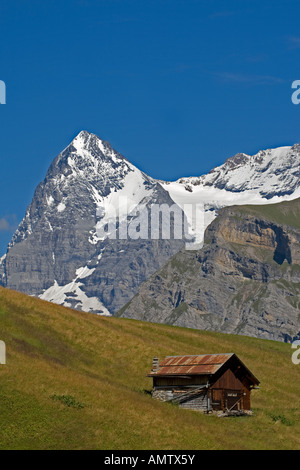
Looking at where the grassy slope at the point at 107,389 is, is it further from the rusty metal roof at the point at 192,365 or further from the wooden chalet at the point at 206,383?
the rusty metal roof at the point at 192,365

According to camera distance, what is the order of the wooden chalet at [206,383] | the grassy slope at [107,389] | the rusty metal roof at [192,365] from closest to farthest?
the grassy slope at [107,389]
the wooden chalet at [206,383]
the rusty metal roof at [192,365]

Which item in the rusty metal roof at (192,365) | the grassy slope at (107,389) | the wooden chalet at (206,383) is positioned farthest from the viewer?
the rusty metal roof at (192,365)

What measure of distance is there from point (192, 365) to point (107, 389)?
911 centimetres

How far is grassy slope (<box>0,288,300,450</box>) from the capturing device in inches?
2064

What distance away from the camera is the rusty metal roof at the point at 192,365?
66.9 meters

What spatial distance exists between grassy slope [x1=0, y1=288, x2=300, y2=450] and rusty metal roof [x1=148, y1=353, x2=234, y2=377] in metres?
2.71

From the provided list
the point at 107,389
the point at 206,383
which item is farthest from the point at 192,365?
the point at 107,389

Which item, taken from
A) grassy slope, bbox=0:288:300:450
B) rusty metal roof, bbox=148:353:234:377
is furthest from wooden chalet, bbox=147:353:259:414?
grassy slope, bbox=0:288:300:450

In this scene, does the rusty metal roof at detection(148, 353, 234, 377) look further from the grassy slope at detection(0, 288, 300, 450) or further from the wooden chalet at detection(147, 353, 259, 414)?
the grassy slope at detection(0, 288, 300, 450)

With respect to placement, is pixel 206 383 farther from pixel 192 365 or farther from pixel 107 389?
pixel 107 389

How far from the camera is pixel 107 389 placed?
62844 millimetres

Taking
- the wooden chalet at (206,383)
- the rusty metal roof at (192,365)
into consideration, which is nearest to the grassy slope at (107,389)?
the wooden chalet at (206,383)

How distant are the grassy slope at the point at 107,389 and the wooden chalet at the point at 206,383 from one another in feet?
5.83
